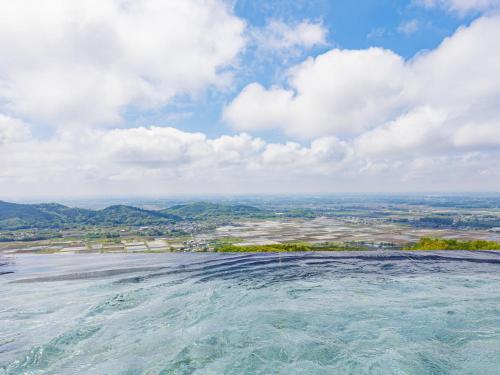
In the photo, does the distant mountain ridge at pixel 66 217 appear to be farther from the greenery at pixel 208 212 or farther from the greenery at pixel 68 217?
the greenery at pixel 208 212

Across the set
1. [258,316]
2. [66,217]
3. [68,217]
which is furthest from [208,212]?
[258,316]

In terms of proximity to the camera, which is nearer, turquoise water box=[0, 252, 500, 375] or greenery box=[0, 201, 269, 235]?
turquoise water box=[0, 252, 500, 375]

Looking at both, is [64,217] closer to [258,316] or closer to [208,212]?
[208,212]

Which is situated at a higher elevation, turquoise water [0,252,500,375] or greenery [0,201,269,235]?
turquoise water [0,252,500,375]

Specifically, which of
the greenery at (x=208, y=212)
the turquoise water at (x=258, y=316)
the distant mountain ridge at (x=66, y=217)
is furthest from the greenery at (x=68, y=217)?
the turquoise water at (x=258, y=316)

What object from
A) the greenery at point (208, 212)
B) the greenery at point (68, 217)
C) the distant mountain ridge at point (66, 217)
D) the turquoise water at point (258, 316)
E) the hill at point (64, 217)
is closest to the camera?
the turquoise water at point (258, 316)

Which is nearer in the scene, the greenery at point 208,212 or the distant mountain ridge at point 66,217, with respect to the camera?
the distant mountain ridge at point 66,217

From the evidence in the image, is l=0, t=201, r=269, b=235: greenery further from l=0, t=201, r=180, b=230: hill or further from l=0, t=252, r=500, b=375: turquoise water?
l=0, t=252, r=500, b=375: turquoise water

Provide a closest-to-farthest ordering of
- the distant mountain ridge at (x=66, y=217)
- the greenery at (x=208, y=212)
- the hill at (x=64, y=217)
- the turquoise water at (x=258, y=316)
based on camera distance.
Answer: the turquoise water at (x=258, y=316) < the hill at (x=64, y=217) < the distant mountain ridge at (x=66, y=217) < the greenery at (x=208, y=212)

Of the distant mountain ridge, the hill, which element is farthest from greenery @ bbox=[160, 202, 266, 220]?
the hill
